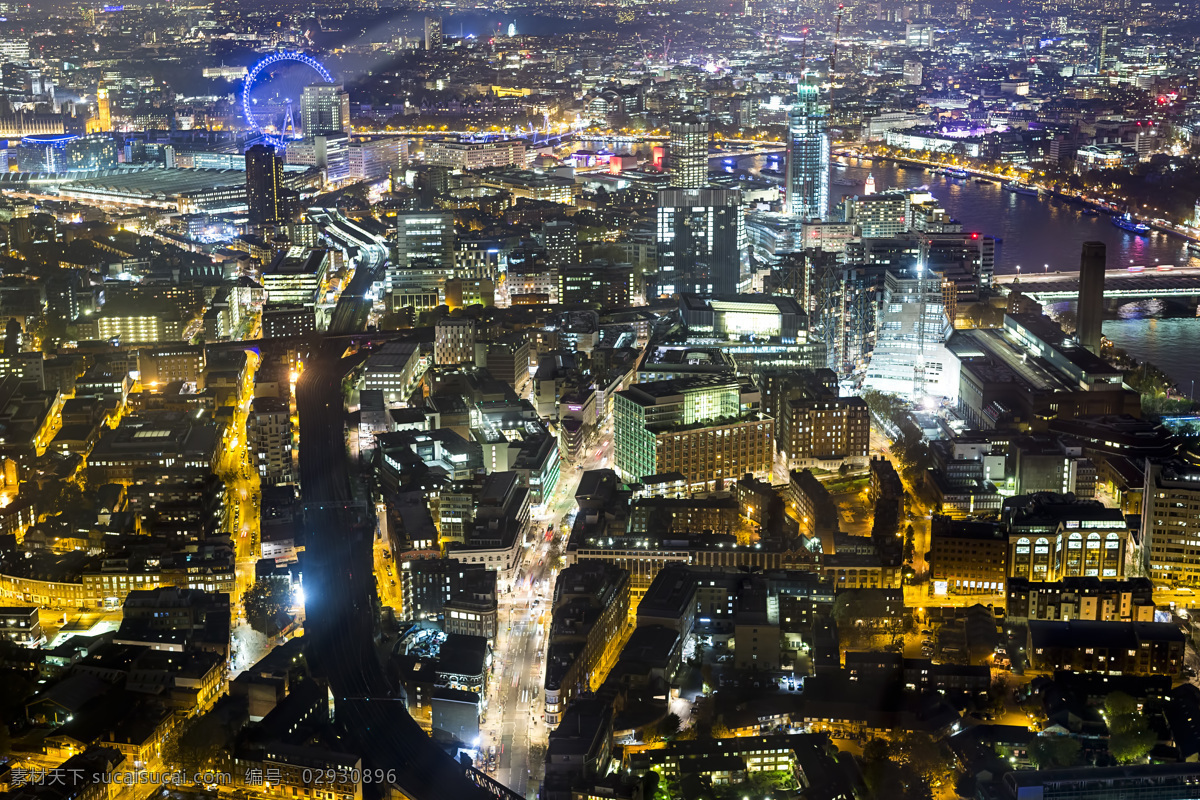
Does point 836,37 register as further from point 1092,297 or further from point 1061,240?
point 1092,297

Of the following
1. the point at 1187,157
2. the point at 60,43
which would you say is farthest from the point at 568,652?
the point at 60,43

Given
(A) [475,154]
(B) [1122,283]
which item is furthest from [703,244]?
(A) [475,154]

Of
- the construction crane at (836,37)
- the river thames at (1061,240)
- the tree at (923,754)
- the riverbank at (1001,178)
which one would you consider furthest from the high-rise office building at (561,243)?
the construction crane at (836,37)

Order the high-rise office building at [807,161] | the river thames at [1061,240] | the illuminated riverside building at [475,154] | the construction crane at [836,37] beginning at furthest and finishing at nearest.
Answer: the construction crane at [836,37], the illuminated riverside building at [475,154], the high-rise office building at [807,161], the river thames at [1061,240]

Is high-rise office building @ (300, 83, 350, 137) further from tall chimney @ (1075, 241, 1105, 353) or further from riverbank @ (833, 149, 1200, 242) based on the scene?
tall chimney @ (1075, 241, 1105, 353)

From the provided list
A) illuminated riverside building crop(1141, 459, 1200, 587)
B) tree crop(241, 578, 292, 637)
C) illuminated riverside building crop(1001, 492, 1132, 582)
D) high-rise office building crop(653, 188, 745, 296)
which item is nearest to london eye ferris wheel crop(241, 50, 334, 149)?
high-rise office building crop(653, 188, 745, 296)

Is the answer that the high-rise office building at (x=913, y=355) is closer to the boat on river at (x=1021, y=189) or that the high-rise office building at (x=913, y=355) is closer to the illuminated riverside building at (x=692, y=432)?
the illuminated riverside building at (x=692, y=432)

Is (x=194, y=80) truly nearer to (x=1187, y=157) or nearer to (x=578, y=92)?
(x=578, y=92)
